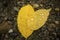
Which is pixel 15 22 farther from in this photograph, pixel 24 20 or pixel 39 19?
pixel 39 19

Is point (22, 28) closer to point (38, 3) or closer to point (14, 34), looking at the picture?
point (14, 34)

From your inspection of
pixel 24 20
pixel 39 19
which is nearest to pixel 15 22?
pixel 24 20
